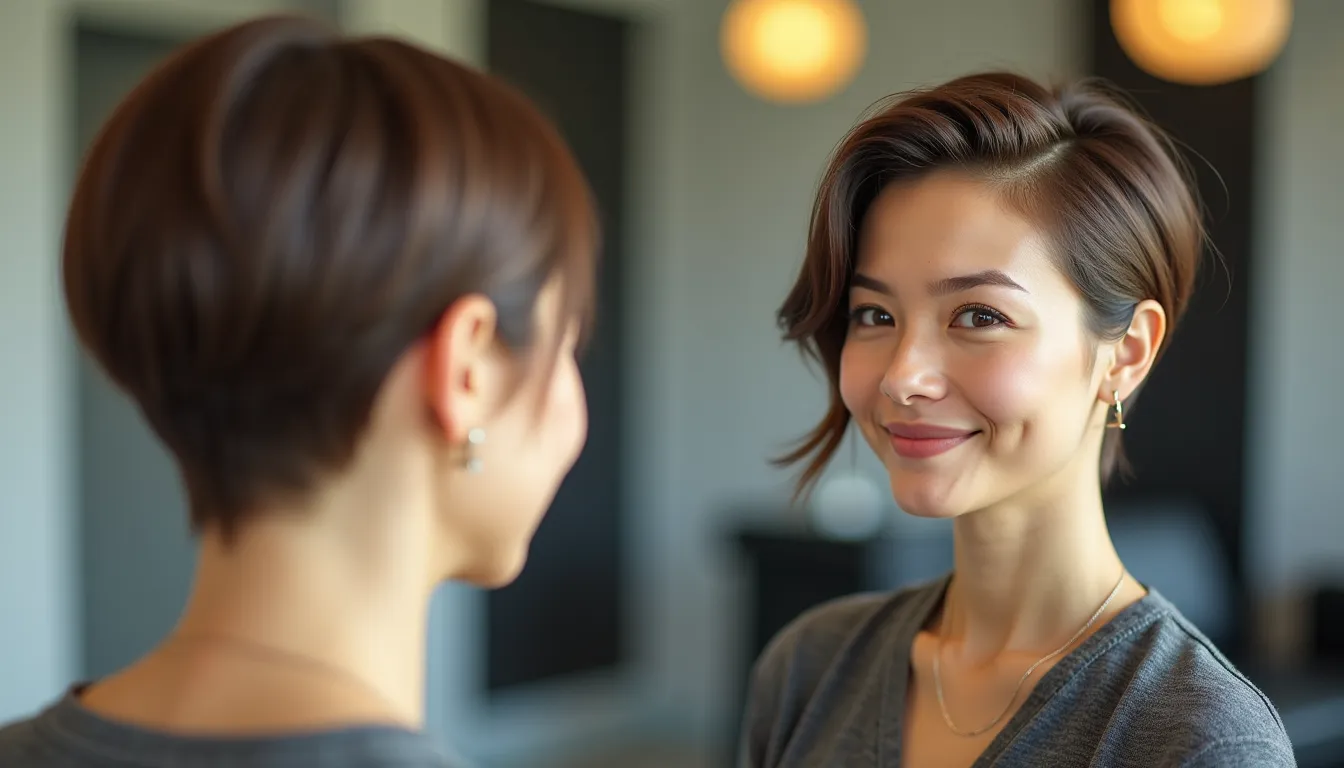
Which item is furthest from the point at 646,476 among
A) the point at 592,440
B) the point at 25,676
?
the point at 25,676

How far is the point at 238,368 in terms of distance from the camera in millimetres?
881

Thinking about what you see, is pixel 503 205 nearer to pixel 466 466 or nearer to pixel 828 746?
pixel 466 466

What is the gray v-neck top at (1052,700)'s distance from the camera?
1220 millimetres

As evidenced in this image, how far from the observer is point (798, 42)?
3.94 metres

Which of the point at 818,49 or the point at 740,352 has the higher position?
the point at 818,49

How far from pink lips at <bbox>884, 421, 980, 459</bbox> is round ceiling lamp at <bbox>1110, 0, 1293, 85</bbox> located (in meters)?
2.35

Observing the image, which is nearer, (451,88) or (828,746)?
(451,88)

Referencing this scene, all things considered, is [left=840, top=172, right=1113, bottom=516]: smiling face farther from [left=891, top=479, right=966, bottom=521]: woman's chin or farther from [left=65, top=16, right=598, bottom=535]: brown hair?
[left=65, top=16, right=598, bottom=535]: brown hair

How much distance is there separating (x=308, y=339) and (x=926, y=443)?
72 centimetres

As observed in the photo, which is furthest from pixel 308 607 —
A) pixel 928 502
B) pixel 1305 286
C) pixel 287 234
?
pixel 1305 286

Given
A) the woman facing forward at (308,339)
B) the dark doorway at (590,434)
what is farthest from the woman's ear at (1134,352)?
the dark doorway at (590,434)

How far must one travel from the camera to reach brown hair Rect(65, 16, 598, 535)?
0.86 m

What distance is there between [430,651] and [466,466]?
3.84 meters

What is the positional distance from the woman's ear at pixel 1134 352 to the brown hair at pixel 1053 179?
0.05 feet
